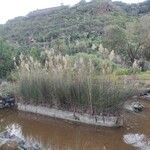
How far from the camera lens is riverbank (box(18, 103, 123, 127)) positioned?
13.2 meters

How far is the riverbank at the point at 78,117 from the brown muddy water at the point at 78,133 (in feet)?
0.78

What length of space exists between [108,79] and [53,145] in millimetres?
2990

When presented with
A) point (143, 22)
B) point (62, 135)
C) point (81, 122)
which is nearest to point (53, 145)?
point (62, 135)

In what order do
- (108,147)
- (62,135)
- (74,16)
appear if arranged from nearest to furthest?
1. (108,147)
2. (62,135)
3. (74,16)

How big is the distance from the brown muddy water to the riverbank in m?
0.24

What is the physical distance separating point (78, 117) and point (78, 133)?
1079mm

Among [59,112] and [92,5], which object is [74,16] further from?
[59,112]

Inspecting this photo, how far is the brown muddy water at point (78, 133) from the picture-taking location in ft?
38.4

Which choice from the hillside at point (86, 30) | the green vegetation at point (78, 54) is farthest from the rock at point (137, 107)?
the hillside at point (86, 30)

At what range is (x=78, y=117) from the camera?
13.9 metres

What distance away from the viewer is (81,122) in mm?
13773

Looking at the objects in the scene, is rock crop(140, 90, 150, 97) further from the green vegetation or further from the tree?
the tree

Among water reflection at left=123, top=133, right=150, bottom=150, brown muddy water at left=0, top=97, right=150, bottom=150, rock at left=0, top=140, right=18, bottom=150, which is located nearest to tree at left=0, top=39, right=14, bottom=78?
brown muddy water at left=0, top=97, right=150, bottom=150

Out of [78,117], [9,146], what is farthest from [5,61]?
[9,146]
